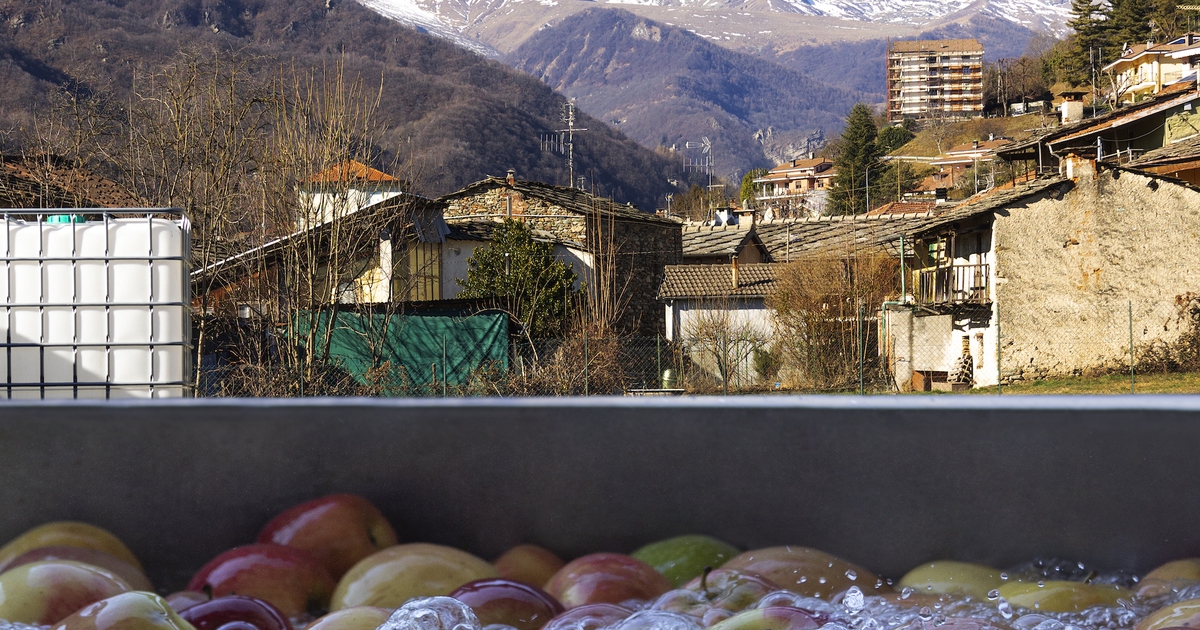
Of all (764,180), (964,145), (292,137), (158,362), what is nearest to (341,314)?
(292,137)

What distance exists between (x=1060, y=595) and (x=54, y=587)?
320 cm

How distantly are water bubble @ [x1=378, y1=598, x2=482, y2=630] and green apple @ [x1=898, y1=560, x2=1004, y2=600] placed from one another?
4.50ft

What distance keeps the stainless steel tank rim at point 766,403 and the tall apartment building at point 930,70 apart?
181m

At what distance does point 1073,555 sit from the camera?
3100 millimetres

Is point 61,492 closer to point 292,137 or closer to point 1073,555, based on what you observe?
point 1073,555

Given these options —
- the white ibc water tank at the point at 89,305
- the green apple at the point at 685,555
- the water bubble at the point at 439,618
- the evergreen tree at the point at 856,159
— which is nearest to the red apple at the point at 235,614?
the water bubble at the point at 439,618

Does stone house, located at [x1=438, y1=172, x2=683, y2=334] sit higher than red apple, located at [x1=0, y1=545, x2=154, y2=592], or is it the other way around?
stone house, located at [x1=438, y1=172, x2=683, y2=334]

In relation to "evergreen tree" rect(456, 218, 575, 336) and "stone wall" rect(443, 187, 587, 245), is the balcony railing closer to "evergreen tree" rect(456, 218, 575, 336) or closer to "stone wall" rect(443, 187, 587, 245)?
"evergreen tree" rect(456, 218, 575, 336)

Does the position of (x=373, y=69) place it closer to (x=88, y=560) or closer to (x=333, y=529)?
(x=88, y=560)

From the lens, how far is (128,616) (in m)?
3.17

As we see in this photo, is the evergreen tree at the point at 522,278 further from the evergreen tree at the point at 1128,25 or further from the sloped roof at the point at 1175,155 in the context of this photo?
the evergreen tree at the point at 1128,25

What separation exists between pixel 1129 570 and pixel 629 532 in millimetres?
1516

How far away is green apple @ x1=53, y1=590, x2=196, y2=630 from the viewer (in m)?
3.15

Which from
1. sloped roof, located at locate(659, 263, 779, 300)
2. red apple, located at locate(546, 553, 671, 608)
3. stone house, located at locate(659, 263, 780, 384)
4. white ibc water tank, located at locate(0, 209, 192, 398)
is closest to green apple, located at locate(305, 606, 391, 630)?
red apple, located at locate(546, 553, 671, 608)
